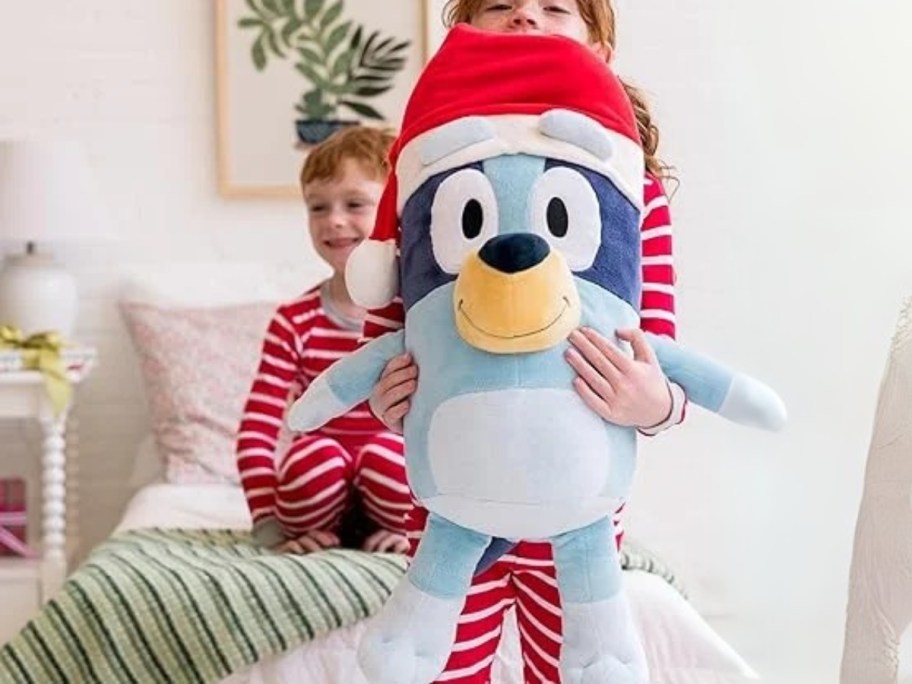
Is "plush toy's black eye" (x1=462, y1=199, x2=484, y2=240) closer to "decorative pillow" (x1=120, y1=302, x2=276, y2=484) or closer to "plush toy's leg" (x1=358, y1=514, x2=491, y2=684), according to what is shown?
"plush toy's leg" (x1=358, y1=514, x2=491, y2=684)

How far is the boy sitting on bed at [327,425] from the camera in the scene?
263cm

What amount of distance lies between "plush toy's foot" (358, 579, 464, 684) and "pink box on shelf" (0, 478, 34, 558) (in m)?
1.88

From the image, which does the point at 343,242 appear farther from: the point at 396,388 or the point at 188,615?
the point at 396,388

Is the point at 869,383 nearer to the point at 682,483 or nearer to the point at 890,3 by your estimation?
the point at 682,483

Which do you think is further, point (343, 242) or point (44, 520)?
point (44, 520)

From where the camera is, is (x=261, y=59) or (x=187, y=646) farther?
(x=261, y=59)

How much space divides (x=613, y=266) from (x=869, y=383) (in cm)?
199

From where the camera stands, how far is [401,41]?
144 inches

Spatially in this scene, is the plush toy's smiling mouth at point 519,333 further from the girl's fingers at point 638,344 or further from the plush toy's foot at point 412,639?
the plush toy's foot at point 412,639

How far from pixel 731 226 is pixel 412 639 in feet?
6.85

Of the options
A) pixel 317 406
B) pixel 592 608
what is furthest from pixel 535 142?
pixel 592 608

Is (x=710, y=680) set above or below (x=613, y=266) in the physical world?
below

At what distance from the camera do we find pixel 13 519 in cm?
344

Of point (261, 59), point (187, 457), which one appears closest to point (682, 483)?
point (187, 457)
